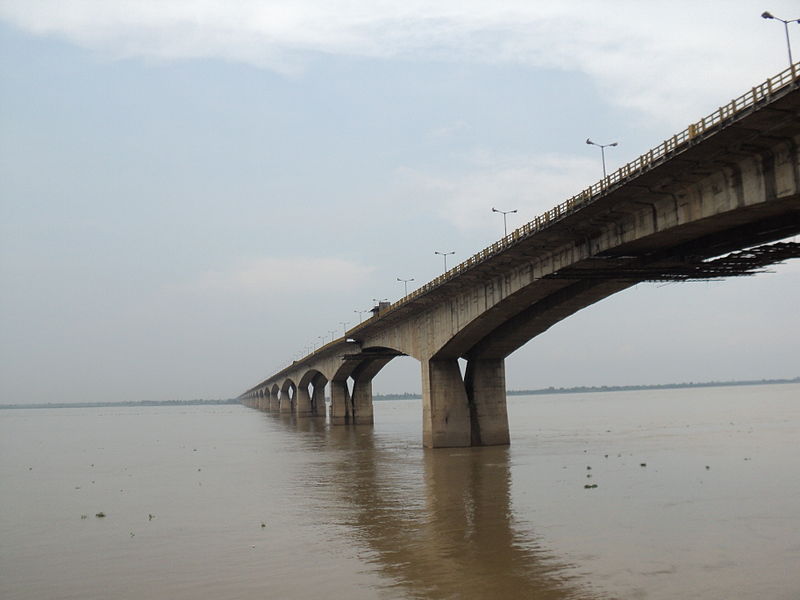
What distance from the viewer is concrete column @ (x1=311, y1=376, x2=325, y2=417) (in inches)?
4995

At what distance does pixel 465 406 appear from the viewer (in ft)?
160

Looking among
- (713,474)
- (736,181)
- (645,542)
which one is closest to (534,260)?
(713,474)

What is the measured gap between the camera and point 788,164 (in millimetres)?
19922

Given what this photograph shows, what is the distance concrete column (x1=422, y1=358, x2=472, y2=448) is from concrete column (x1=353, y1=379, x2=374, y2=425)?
42.9 metres

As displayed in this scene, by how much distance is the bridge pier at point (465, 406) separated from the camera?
48.0 meters

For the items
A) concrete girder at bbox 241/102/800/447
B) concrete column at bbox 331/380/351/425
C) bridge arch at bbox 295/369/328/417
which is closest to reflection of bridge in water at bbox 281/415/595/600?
concrete girder at bbox 241/102/800/447

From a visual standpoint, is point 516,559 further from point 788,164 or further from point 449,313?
point 449,313

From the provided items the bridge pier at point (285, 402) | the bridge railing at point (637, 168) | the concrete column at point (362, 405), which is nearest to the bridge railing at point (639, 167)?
the bridge railing at point (637, 168)

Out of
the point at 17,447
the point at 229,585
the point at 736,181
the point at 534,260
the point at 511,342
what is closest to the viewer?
the point at 229,585

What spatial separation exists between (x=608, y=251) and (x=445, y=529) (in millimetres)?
14886

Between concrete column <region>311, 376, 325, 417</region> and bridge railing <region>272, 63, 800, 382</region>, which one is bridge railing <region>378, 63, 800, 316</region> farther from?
concrete column <region>311, 376, 325, 417</region>

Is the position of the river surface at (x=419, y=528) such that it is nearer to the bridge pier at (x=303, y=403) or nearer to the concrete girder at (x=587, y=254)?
the concrete girder at (x=587, y=254)

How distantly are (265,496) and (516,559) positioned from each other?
14431 millimetres

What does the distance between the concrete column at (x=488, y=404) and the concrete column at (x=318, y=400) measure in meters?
78.5
